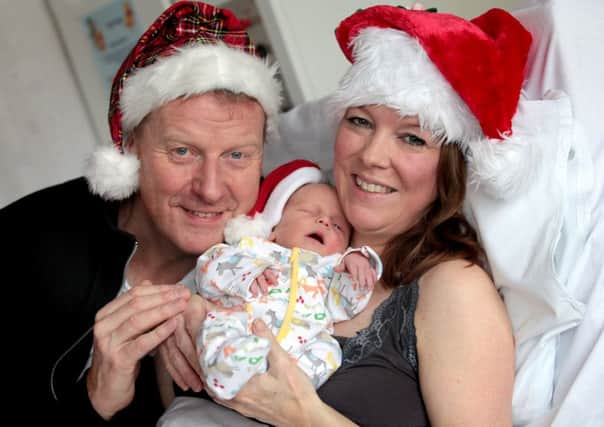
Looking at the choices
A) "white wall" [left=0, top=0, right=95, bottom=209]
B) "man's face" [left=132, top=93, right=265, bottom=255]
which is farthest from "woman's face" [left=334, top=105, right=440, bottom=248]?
"white wall" [left=0, top=0, right=95, bottom=209]

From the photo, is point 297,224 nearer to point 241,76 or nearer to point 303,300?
point 303,300

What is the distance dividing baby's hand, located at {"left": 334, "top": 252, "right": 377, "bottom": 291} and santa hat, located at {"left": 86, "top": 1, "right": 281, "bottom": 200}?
1.97 feet

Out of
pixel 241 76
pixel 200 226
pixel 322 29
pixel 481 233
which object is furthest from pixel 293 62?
pixel 481 233

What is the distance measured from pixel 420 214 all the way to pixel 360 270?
13.2 inches

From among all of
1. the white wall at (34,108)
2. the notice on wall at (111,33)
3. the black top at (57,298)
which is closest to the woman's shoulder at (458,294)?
the black top at (57,298)

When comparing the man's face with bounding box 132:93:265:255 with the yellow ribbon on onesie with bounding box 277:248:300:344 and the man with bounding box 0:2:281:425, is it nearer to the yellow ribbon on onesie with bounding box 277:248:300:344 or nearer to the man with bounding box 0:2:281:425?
the man with bounding box 0:2:281:425

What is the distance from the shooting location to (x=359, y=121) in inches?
66.2

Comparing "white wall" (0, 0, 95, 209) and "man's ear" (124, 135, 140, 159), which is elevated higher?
"white wall" (0, 0, 95, 209)

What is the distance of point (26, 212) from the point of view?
2.08 metres

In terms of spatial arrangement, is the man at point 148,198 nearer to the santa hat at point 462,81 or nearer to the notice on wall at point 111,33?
the santa hat at point 462,81

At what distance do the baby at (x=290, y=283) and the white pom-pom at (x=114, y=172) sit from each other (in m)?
0.36

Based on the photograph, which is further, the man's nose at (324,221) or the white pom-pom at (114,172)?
the white pom-pom at (114,172)

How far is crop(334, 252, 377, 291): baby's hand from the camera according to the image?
1.48 meters

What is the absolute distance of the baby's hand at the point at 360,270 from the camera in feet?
4.84
